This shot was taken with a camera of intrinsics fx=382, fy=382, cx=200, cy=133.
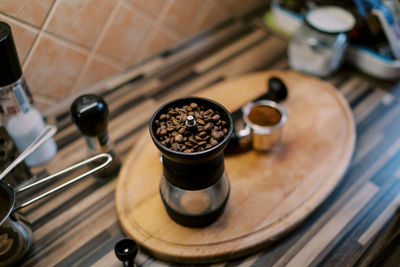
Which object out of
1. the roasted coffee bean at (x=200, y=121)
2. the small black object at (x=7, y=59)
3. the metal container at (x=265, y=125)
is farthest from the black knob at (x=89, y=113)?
the metal container at (x=265, y=125)

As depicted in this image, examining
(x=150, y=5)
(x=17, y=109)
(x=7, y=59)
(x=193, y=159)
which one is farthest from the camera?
(x=150, y=5)

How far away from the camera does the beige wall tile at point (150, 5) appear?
Answer: 3.62 feet

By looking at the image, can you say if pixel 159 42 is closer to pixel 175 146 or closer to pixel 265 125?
pixel 265 125

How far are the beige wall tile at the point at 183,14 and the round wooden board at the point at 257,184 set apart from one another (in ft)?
0.90

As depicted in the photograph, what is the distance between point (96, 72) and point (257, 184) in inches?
23.1

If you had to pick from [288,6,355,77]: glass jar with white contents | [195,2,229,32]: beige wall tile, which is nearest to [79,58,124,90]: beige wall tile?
[195,2,229,32]: beige wall tile

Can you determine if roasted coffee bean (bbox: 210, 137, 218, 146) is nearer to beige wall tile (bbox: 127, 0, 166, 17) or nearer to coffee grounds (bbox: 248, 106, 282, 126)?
coffee grounds (bbox: 248, 106, 282, 126)

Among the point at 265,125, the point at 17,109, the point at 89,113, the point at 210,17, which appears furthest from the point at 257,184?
the point at 210,17

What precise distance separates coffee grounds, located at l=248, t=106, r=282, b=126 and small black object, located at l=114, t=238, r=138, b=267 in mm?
406

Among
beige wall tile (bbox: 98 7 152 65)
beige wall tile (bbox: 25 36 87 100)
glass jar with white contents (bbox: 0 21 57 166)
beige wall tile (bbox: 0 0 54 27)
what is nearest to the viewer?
glass jar with white contents (bbox: 0 21 57 166)

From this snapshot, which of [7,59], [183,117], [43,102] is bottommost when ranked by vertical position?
[43,102]

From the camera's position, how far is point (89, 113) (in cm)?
81

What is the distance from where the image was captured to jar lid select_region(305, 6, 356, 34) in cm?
113

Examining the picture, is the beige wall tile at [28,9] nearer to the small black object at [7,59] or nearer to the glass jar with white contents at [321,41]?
the small black object at [7,59]
